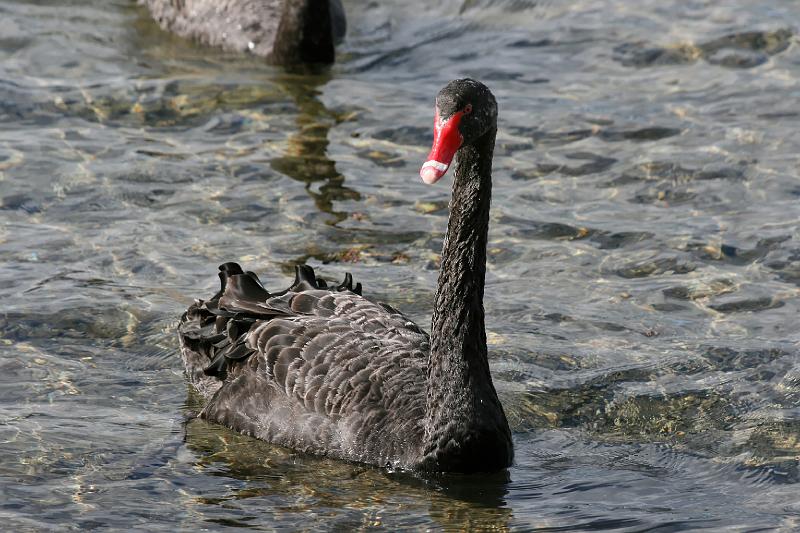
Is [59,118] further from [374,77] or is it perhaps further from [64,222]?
[374,77]

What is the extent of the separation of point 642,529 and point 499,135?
590cm

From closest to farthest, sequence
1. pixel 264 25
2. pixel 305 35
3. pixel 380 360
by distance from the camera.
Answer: pixel 380 360 → pixel 305 35 → pixel 264 25

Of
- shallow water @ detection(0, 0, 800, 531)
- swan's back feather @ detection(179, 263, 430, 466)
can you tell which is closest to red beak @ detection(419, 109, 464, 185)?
swan's back feather @ detection(179, 263, 430, 466)

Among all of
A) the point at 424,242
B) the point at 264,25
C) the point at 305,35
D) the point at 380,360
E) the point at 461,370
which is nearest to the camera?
the point at 461,370

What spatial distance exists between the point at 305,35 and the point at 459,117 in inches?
297

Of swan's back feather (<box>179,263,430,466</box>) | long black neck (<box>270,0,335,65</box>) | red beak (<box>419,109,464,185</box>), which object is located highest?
long black neck (<box>270,0,335,65</box>)

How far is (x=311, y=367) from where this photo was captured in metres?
7.02

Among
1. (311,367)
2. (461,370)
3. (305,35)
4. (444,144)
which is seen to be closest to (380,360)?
(311,367)

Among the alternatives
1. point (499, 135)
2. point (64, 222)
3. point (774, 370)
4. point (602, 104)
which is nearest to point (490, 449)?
point (774, 370)

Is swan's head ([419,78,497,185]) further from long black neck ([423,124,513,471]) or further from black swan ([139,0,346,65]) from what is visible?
black swan ([139,0,346,65])

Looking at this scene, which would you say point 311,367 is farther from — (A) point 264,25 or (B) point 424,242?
(A) point 264,25

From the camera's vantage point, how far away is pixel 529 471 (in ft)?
22.1

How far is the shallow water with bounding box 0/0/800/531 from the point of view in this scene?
6574 mm

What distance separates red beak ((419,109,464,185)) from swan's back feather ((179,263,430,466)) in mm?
1435
